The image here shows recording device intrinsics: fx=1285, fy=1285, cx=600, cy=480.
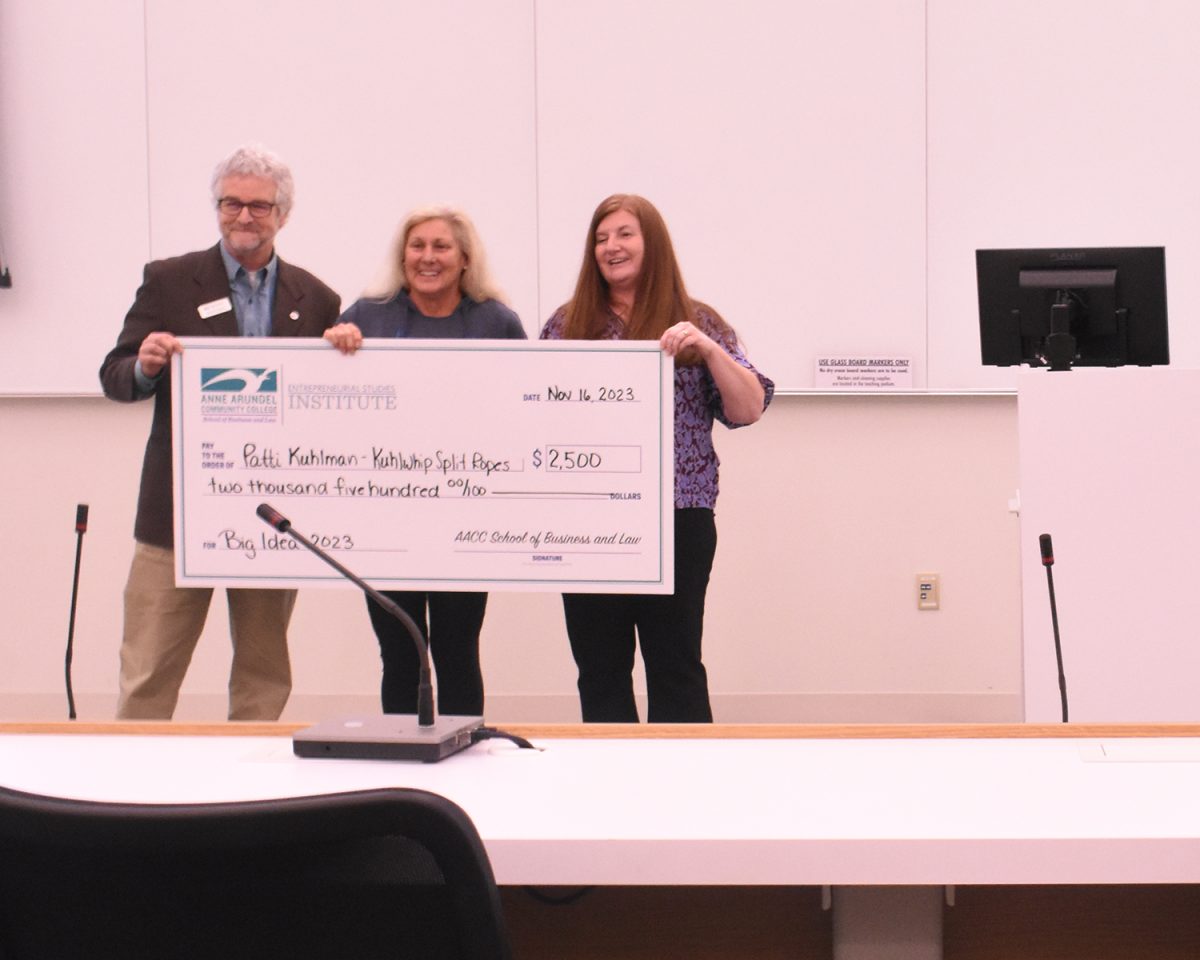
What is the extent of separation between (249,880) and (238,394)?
55.1 inches

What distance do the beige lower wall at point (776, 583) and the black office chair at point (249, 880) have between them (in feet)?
11.2

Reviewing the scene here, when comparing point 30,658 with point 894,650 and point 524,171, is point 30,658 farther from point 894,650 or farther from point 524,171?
point 894,650

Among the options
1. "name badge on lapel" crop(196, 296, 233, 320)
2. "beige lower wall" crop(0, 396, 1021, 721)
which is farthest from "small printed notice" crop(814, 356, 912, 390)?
"name badge on lapel" crop(196, 296, 233, 320)

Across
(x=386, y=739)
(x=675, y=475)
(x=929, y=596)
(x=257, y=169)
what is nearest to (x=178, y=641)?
(x=257, y=169)

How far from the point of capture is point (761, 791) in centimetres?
127

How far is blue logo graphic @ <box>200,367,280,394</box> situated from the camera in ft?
6.73

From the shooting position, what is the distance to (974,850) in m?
1.07

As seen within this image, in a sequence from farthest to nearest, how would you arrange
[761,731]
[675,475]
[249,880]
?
[675,475], [761,731], [249,880]

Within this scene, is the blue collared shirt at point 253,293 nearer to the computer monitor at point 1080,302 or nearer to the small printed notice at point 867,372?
the computer monitor at point 1080,302

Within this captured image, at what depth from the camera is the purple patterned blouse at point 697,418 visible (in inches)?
107

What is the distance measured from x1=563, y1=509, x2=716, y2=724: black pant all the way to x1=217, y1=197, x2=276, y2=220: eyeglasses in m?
1.07

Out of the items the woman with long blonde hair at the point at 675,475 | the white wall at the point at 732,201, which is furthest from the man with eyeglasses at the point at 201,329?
the white wall at the point at 732,201

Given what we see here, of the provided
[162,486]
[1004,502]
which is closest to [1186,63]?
[1004,502]

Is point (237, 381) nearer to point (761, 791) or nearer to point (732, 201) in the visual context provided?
point (761, 791)
